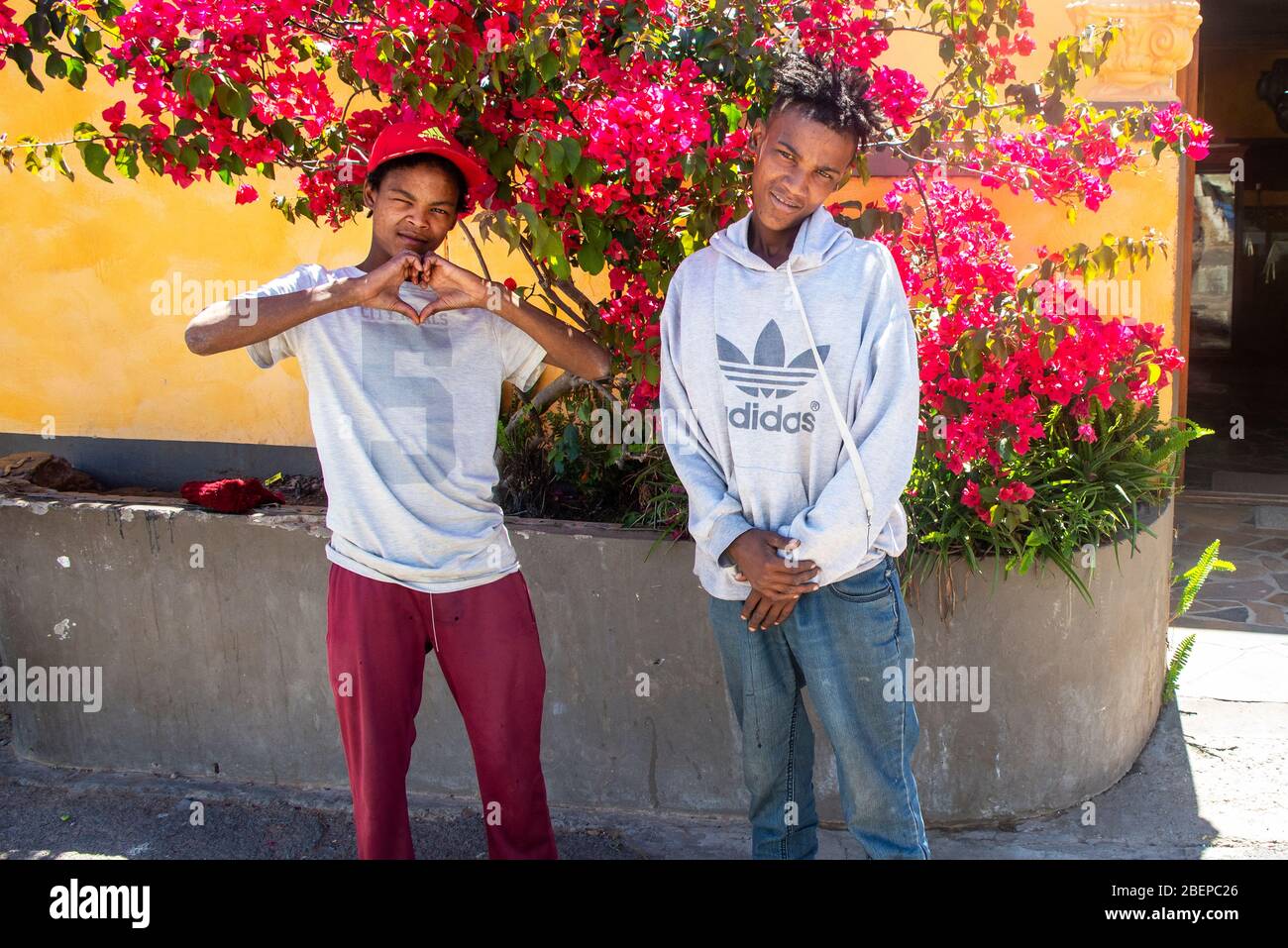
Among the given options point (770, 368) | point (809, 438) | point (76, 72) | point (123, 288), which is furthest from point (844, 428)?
point (123, 288)

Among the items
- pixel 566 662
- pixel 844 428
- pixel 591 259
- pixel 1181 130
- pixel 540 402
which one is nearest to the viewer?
pixel 844 428

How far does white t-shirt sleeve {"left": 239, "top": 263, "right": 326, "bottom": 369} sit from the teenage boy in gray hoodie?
2.67 ft

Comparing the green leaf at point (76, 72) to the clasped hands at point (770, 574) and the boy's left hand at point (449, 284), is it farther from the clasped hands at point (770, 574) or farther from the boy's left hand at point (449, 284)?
the clasped hands at point (770, 574)

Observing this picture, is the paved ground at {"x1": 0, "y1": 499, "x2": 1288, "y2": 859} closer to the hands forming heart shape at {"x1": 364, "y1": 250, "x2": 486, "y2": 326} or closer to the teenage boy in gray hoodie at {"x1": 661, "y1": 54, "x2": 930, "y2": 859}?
the teenage boy in gray hoodie at {"x1": 661, "y1": 54, "x2": 930, "y2": 859}

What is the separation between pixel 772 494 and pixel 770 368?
270 millimetres

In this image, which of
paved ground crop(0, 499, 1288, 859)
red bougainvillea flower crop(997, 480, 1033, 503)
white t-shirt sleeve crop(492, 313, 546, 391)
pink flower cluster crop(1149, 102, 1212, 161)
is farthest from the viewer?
paved ground crop(0, 499, 1288, 859)

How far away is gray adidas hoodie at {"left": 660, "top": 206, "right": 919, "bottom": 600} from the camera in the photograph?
99.3 inches

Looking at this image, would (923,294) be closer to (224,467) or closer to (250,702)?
(250,702)

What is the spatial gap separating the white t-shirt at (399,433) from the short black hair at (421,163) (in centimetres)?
23

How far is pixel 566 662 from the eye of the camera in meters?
4.02

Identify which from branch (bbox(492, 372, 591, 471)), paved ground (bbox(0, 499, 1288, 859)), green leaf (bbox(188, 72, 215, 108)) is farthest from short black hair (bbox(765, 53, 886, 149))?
paved ground (bbox(0, 499, 1288, 859))

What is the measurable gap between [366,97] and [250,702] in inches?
89.3

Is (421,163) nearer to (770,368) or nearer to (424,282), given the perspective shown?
(424,282)

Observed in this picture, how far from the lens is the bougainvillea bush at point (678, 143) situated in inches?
114
